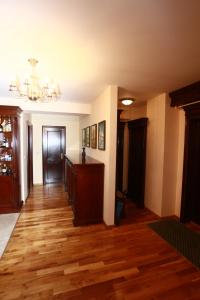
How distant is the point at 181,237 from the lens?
287 cm

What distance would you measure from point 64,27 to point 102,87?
5.71 ft

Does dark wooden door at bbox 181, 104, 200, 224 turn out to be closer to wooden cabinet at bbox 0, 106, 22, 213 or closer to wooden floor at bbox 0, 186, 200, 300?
wooden floor at bbox 0, 186, 200, 300

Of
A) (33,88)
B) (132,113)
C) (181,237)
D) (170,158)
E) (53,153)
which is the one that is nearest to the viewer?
(33,88)

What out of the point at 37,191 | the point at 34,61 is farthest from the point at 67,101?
the point at 37,191

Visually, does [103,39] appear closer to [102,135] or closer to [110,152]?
[110,152]

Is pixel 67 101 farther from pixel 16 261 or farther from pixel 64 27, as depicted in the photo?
pixel 16 261

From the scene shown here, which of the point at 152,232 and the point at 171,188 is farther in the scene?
the point at 171,188

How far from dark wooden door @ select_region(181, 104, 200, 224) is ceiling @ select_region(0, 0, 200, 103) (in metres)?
0.85

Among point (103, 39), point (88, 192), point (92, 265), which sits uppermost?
point (103, 39)

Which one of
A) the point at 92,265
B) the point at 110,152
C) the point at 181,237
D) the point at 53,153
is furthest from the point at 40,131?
the point at 181,237

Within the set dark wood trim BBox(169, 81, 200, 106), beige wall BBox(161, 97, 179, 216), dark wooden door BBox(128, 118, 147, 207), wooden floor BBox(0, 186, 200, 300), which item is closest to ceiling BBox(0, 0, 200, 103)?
dark wood trim BBox(169, 81, 200, 106)

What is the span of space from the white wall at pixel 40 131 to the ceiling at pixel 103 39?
3.05 meters

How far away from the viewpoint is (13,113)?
11.8ft

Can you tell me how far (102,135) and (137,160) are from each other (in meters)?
1.39
